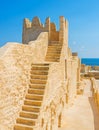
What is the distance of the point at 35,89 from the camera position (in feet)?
25.3

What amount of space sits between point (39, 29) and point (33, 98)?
6.34 metres

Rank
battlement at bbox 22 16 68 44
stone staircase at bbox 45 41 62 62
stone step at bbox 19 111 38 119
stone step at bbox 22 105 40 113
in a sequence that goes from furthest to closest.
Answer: battlement at bbox 22 16 68 44 < stone staircase at bbox 45 41 62 62 < stone step at bbox 22 105 40 113 < stone step at bbox 19 111 38 119

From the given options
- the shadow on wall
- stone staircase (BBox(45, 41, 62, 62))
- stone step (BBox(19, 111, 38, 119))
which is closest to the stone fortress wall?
stone staircase (BBox(45, 41, 62, 62))

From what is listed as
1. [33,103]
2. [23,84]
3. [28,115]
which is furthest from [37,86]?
[28,115]

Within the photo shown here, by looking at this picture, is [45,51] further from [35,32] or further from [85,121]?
[85,121]

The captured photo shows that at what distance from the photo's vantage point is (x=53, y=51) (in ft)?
37.9

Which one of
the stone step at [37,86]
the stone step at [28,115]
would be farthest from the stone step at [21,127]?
the stone step at [37,86]

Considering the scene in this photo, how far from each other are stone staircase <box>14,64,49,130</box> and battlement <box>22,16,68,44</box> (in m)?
4.44

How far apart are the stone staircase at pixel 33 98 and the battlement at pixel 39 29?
444cm

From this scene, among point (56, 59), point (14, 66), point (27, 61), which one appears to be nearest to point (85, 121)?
point (56, 59)

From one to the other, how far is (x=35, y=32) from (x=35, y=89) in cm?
610

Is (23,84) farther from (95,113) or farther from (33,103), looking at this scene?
(95,113)

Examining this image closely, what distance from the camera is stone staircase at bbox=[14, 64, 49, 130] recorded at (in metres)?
6.67

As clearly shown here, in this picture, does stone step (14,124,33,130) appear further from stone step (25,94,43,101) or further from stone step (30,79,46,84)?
stone step (30,79,46,84)
